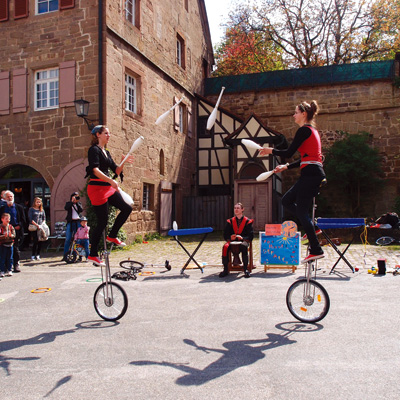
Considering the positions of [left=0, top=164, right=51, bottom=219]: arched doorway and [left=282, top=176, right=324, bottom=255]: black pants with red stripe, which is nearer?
[left=282, top=176, right=324, bottom=255]: black pants with red stripe

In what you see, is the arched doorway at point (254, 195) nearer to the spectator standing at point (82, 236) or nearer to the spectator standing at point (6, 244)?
the spectator standing at point (82, 236)

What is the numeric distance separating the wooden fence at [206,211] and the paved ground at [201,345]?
1220 cm

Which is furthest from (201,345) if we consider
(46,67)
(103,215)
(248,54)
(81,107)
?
(248,54)

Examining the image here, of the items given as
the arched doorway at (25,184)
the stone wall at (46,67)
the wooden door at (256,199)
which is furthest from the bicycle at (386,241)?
the arched doorway at (25,184)

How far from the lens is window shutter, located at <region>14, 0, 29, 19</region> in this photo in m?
14.4

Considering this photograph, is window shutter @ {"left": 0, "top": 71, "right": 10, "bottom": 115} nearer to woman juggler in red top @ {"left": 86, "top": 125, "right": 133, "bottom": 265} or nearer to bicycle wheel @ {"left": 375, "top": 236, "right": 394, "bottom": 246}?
woman juggler in red top @ {"left": 86, "top": 125, "right": 133, "bottom": 265}

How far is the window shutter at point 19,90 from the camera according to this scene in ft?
47.2

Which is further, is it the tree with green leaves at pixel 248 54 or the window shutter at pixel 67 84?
the tree with green leaves at pixel 248 54

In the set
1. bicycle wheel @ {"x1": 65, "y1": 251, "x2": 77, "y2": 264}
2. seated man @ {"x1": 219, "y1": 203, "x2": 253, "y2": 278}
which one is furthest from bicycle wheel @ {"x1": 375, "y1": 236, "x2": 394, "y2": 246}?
bicycle wheel @ {"x1": 65, "y1": 251, "x2": 77, "y2": 264}

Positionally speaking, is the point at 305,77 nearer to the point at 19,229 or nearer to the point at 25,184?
the point at 25,184

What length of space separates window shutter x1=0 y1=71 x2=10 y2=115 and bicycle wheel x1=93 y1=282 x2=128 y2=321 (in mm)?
11338

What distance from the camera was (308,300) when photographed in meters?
4.86

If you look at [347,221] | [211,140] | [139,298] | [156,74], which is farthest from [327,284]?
[211,140]

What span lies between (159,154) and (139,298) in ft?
38.2
